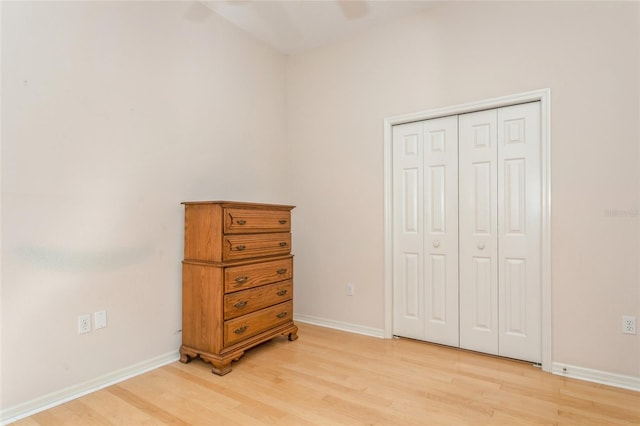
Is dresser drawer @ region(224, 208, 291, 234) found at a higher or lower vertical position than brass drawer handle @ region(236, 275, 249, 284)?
higher

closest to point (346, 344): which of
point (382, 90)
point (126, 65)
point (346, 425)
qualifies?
point (346, 425)

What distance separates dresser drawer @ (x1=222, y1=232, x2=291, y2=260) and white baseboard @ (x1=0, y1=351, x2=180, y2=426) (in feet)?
3.08

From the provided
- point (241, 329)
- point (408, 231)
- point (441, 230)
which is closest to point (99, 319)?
point (241, 329)

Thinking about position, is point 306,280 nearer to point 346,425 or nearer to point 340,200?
point 340,200

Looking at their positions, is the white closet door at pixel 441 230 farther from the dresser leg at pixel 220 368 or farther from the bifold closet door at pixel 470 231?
the dresser leg at pixel 220 368

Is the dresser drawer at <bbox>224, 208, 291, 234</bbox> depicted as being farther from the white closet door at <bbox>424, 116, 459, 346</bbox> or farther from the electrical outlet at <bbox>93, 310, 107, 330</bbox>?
the white closet door at <bbox>424, 116, 459, 346</bbox>

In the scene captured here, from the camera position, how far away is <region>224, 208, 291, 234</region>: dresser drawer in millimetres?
2598

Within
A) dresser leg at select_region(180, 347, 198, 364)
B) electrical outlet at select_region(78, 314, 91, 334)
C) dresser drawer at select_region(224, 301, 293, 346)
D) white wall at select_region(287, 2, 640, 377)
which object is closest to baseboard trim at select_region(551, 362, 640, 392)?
white wall at select_region(287, 2, 640, 377)

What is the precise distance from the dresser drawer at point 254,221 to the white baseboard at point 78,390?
1.11 meters

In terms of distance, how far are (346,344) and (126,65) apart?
110 inches

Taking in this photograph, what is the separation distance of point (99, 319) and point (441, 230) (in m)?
2.67

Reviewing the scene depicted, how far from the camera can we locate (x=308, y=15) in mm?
3170

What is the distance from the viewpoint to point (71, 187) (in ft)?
7.19

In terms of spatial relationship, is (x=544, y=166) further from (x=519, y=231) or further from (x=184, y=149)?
(x=184, y=149)
